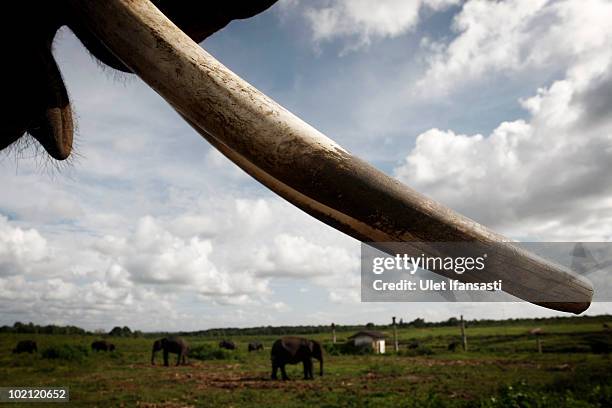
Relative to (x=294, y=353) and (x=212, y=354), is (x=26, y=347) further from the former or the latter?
(x=294, y=353)

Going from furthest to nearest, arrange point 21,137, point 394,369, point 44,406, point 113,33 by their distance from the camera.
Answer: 1. point 394,369
2. point 44,406
3. point 21,137
4. point 113,33

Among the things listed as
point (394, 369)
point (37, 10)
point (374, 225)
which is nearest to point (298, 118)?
point (374, 225)

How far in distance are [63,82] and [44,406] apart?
14233mm

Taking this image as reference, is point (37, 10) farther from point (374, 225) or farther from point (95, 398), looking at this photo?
point (95, 398)

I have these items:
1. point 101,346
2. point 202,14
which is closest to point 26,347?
point 101,346

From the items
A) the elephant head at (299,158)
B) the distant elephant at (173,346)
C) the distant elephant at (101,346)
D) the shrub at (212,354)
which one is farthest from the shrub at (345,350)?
the elephant head at (299,158)

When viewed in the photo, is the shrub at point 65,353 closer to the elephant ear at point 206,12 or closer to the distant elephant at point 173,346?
the distant elephant at point 173,346

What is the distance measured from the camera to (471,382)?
1692cm

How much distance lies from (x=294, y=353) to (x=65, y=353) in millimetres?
16746

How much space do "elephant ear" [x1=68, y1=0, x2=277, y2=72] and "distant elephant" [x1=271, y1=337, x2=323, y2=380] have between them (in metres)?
20.6

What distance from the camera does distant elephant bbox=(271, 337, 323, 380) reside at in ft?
69.0

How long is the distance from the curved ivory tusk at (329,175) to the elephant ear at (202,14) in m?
0.55

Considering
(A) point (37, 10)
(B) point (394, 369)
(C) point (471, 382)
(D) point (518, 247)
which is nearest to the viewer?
(D) point (518, 247)

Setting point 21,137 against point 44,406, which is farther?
point 44,406
